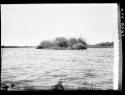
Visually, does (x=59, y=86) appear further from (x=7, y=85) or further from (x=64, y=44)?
(x=7, y=85)

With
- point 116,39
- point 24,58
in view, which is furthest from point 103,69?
point 24,58

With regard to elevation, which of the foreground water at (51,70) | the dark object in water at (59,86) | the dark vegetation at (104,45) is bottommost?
the dark object in water at (59,86)

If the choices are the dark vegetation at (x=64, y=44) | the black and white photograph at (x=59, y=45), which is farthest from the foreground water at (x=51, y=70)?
the dark vegetation at (x=64, y=44)

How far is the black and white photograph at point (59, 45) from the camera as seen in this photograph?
2707mm

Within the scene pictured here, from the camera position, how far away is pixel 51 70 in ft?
8.93

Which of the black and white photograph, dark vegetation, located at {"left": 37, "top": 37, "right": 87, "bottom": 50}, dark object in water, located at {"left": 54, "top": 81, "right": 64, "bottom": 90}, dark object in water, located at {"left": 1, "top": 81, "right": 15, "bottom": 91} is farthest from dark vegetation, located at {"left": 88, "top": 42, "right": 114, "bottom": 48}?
dark object in water, located at {"left": 1, "top": 81, "right": 15, "bottom": 91}

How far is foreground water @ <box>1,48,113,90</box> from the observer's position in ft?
8.87

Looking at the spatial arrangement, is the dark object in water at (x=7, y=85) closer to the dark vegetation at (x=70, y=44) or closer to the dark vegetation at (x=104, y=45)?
the dark vegetation at (x=70, y=44)

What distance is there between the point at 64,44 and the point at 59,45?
82 mm

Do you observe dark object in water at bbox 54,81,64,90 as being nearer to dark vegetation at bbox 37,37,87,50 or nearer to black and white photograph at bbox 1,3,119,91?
black and white photograph at bbox 1,3,119,91

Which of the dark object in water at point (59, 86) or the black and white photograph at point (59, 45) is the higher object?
the black and white photograph at point (59, 45)

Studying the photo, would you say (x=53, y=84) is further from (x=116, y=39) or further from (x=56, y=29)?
(x=116, y=39)

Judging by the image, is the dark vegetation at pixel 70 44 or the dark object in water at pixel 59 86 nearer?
the dark object in water at pixel 59 86

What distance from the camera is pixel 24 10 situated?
276cm
